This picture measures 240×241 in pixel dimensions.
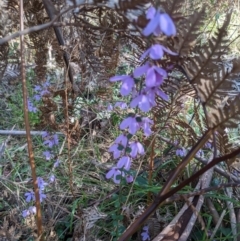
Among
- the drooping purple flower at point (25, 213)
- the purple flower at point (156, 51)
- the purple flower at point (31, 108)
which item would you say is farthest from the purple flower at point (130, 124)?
the purple flower at point (31, 108)

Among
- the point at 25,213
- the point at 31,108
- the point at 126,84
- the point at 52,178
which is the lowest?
the point at 25,213

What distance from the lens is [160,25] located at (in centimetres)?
66

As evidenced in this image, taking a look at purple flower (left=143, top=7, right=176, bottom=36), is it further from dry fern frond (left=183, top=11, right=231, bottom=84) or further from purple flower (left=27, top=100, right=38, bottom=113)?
purple flower (left=27, top=100, right=38, bottom=113)

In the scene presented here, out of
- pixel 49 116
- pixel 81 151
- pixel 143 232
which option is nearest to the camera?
pixel 143 232

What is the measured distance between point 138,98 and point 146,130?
213 mm

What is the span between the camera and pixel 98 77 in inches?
59.9

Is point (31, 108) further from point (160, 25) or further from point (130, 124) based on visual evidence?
point (160, 25)

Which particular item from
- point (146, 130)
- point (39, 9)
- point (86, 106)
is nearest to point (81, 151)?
point (86, 106)

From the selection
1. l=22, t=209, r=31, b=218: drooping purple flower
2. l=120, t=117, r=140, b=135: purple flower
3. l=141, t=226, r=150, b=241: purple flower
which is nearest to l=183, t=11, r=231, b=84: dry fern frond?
l=120, t=117, r=140, b=135: purple flower

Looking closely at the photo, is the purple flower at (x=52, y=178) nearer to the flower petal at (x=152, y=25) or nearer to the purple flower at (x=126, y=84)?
the purple flower at (x=126, y=84)

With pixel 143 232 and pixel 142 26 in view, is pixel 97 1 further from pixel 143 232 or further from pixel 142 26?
pixel 143 232

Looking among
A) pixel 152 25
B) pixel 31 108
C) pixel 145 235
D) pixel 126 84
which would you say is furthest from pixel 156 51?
pixel 31 108

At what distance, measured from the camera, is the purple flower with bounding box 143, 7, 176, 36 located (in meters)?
0.66

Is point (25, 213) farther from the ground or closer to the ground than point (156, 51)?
closer to the ground
